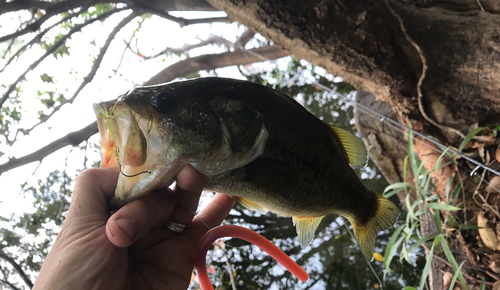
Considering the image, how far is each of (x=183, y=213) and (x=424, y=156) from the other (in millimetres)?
1783

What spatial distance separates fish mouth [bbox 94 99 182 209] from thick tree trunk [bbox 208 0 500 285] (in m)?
1.25

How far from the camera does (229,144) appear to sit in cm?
70

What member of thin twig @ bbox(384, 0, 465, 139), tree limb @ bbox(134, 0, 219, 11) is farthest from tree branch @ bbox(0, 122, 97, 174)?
thin twig @ bbox(384, 0, 465, 139)

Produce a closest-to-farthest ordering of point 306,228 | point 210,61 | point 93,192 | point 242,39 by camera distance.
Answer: point 93,192
point 306,228
point 210,61
point 242,39

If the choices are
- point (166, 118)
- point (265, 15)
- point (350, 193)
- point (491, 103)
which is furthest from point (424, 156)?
point (166, 118)

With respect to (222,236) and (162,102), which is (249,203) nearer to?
(222,236)

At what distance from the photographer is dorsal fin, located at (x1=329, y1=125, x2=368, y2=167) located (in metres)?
1.02

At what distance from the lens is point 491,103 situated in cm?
170

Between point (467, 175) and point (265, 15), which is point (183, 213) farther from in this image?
point (467, 175)

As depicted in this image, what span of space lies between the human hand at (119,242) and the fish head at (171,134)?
51 millimetres

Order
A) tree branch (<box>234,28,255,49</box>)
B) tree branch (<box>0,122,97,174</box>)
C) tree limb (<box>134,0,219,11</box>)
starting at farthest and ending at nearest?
tree branch (<box>234,28,255,49</box>)
tree limb (<box>134,0,219,11</box>)
tree branch (<box>0,122,97,174</box>)

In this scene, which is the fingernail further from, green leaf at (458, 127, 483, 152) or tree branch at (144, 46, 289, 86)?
tree branch at (144, 46, 289, 86)

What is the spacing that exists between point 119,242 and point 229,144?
357 millimetres

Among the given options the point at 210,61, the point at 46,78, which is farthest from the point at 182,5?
the point at 46,78
